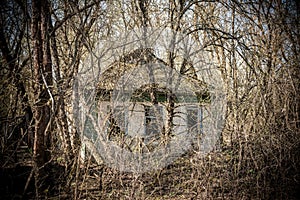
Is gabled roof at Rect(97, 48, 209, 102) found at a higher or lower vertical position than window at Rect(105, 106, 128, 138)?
higher

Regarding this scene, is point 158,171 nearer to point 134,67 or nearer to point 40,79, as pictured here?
point 134,67

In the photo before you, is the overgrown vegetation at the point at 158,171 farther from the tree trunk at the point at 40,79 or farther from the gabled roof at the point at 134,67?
the gabled roof at the point at 134,67

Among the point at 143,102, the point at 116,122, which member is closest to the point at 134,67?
the point at 143,102

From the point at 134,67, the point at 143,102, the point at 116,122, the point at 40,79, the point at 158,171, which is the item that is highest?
the point at 134,67

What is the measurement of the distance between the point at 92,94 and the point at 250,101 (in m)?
2.02

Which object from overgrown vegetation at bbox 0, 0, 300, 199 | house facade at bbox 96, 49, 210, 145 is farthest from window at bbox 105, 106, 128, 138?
overgrown vegetation at bbox 0, 0, 300, 199

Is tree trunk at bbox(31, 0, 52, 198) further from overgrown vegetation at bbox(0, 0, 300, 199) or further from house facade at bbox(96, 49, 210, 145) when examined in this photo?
house facade at bbox(96, 49, 210, 145)

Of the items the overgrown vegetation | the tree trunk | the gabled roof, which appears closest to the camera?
the overgrown vegetation

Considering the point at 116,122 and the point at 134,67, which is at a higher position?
the point at 134,67

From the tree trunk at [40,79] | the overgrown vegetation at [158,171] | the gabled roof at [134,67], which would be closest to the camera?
the overgrown vegetation at [158,171]

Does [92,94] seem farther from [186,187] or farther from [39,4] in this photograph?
[186,187]

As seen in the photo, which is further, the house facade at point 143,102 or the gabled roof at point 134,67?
the gabled roof at point 134,67

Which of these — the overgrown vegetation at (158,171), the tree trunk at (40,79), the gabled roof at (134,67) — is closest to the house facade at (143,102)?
the gabled roof at (134,67)

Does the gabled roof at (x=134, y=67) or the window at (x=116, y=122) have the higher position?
the gabled roof at (x=134, y=67)
